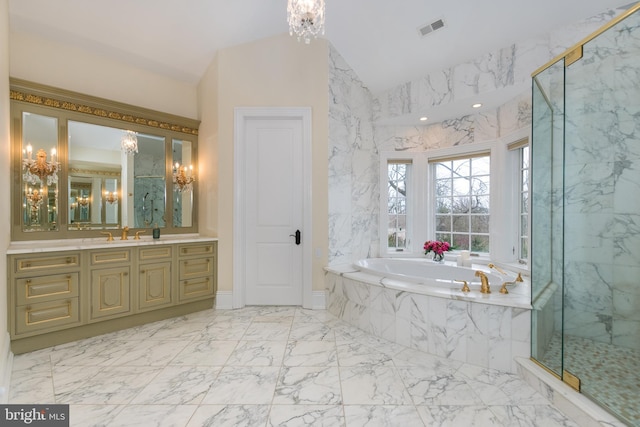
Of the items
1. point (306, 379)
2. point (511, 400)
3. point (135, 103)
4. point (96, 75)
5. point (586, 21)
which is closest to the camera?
point (511, 400)

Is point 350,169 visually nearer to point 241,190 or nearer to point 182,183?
point 241,190

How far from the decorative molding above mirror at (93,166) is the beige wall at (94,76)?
Answer: 0.60ft

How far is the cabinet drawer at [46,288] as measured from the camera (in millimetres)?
2209

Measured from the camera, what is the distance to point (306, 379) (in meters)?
1.89

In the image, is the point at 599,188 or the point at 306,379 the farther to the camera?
the point at 599,188

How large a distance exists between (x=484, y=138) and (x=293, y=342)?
124 inches

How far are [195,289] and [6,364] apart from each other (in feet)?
4.83

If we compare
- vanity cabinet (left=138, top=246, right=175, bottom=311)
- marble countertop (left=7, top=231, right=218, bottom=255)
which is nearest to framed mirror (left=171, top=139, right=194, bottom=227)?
marble countertop (left=7, top=231, right=218, bottom=255)

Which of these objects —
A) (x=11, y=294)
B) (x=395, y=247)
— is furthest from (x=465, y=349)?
(x=11, y=294)

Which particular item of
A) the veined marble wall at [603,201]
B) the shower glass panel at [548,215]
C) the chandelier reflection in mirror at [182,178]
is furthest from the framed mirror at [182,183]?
the veined marble wall at [603,201]

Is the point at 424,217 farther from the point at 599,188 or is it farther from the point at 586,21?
the point at 586,21

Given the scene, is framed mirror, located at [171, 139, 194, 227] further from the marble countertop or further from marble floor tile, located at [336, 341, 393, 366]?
marble floor tile, located at [336, 341, 393, 366]

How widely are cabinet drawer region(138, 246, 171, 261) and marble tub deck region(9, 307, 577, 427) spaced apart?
28.7 inches

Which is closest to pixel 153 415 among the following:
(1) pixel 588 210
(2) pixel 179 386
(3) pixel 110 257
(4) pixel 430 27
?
(2) pixel 179 386
